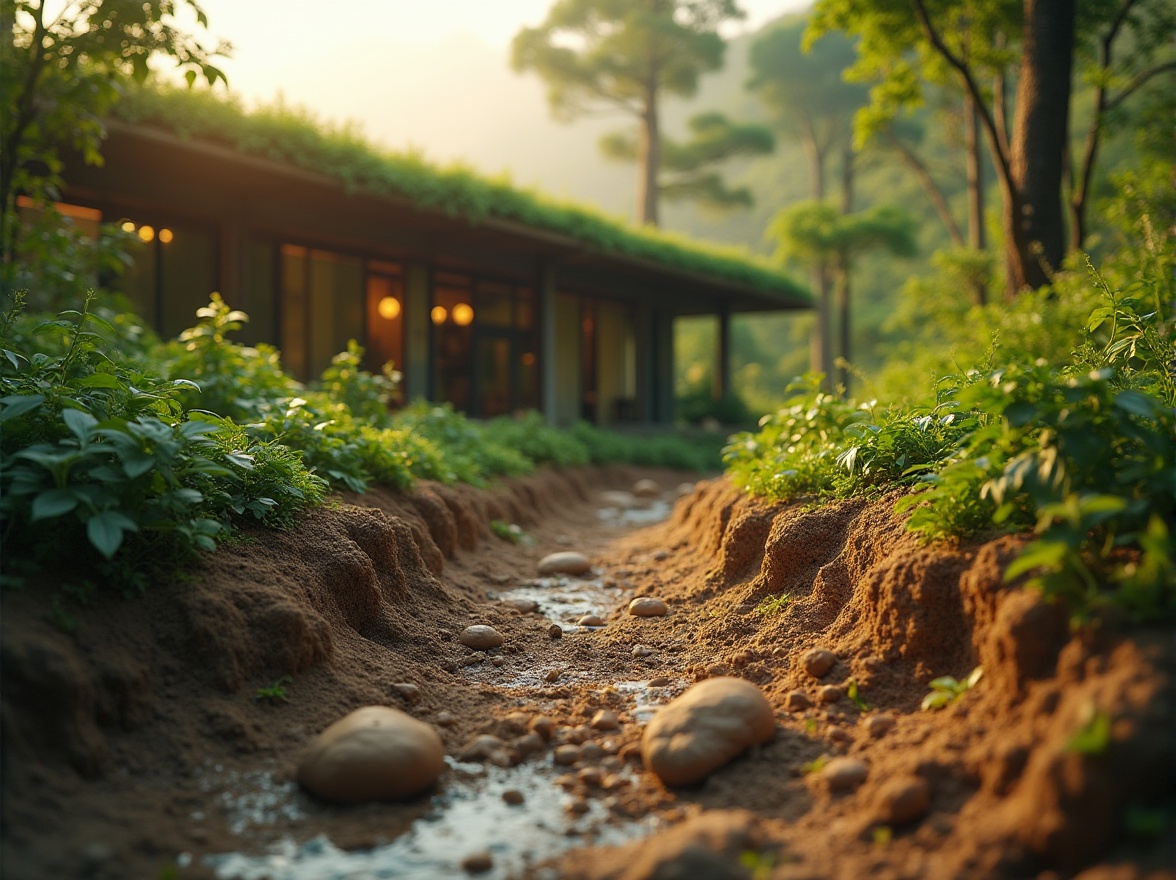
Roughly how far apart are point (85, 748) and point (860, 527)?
2.86m

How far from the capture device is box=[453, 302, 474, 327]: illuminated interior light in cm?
1460

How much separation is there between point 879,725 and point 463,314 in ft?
42.6

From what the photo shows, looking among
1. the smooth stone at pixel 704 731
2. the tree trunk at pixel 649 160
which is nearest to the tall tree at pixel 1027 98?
the smooth stone at pixel 704 731

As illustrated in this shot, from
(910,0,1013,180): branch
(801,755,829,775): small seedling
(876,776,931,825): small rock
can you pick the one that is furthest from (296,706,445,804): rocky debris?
(910,0,1013,180): branch

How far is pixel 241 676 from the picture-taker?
273 cm

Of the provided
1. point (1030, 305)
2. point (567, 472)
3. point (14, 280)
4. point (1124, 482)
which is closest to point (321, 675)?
point (1124, 482)

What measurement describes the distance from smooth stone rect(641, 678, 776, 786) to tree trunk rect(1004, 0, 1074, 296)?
613 centimetres

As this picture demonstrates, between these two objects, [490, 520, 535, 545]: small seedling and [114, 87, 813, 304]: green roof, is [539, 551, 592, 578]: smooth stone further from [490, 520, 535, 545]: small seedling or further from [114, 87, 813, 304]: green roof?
[114, 87, 813, 304]: green roof

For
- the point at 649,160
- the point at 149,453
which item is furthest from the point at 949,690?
the point at 649,160

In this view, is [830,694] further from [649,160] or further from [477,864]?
[649,160]

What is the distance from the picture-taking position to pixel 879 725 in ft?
8.07

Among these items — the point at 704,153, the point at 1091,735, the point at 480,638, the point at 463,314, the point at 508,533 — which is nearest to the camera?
the point at 1091,735

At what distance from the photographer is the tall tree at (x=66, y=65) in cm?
485

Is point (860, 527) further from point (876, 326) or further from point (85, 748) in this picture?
point (876, 326)
